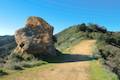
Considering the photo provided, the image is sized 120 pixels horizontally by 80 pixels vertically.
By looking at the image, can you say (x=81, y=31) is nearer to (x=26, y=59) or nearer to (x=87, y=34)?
(x=87, y=34)

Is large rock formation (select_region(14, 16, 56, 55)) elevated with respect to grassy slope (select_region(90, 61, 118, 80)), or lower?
elevated

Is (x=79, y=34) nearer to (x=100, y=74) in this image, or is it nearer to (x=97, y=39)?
(x=97, y=39)

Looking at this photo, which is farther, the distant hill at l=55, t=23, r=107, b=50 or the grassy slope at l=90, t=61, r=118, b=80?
the distant hill at l=55, t=23, r=107, b=50

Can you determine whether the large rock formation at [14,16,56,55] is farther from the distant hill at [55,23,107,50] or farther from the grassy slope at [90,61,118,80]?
the distant hill at [55,23,107,50]

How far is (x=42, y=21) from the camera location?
3516cm

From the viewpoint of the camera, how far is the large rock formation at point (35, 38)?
3216cm

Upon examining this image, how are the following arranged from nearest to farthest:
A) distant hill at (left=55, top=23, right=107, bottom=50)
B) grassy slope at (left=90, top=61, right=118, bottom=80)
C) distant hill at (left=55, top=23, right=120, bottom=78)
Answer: grassy slope at (left=90, top=61, right=118, bottom=80), distant hill at (left=55, top=23, right=120, bottom=78), distant hill at (left=55, top=23, right=107, bottom=50)

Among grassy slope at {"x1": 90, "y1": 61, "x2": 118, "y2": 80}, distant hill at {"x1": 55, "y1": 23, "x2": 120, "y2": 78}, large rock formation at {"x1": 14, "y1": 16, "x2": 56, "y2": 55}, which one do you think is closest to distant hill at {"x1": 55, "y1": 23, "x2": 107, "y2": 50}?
distant hill at {"x1": 55, "y1": 23, "x2": 120, "y2": 78}

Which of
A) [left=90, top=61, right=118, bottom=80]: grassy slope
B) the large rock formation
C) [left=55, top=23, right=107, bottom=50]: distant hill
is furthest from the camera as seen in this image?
[left=55, top=23, right=107, bottom=50]: distant hill

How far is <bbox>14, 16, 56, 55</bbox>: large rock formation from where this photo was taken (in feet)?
105

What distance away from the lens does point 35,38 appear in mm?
32812

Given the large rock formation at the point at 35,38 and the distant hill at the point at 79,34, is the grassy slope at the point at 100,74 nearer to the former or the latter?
the large rock formation at the point at 35,38

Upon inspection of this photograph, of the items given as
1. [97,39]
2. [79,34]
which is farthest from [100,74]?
[79,34]

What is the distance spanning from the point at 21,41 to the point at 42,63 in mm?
5824
